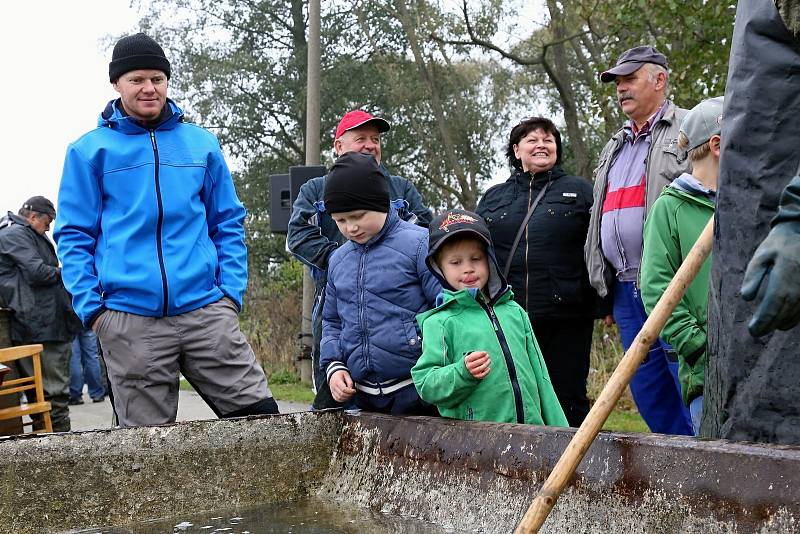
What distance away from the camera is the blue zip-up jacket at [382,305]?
4.03m

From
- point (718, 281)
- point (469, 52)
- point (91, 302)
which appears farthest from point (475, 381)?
point (469, 52)

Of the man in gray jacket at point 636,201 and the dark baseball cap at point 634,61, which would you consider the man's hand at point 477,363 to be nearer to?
the man in gray jacket at point 636,201

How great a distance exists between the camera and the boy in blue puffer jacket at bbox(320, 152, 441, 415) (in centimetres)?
405

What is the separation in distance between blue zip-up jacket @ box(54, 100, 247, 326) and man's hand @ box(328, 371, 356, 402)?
578mm

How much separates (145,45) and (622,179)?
2.12 meters

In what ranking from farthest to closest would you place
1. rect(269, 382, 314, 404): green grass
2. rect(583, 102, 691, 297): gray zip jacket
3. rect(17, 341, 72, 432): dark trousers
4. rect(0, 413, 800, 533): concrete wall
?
rect(269, 382, 314, 404): green grass, rect(17, 341, 72, 432): dark trousers, rect(583, 102, 691, 297): gray zip jacket, rect(0, 413, 800, 533): concrete wall

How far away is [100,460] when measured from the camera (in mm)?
3346

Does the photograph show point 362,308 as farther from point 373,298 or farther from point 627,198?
point 627,198

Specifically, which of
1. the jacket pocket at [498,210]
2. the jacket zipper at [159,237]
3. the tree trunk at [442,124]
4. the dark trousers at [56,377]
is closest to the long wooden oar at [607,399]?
the jacket zipper at [159,237]

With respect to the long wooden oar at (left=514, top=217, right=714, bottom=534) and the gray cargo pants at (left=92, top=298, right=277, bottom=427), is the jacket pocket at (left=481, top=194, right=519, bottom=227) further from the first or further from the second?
the long wooden oar at (left=514, top=217, right=714, bottom=534)

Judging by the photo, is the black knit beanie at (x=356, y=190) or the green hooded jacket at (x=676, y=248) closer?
the green hooded jacket at (x=676, y=248)

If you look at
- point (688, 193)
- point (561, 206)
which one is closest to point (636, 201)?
point (561, 206)

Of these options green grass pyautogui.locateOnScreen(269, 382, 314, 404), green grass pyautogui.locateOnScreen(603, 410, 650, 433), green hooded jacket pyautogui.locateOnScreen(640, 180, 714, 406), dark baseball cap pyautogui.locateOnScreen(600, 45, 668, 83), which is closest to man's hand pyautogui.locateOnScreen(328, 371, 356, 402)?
green hooded jacket pyautogui.locateOnScreen(640, 180, 714, 406)

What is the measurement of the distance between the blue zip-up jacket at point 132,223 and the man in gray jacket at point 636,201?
1749mm
